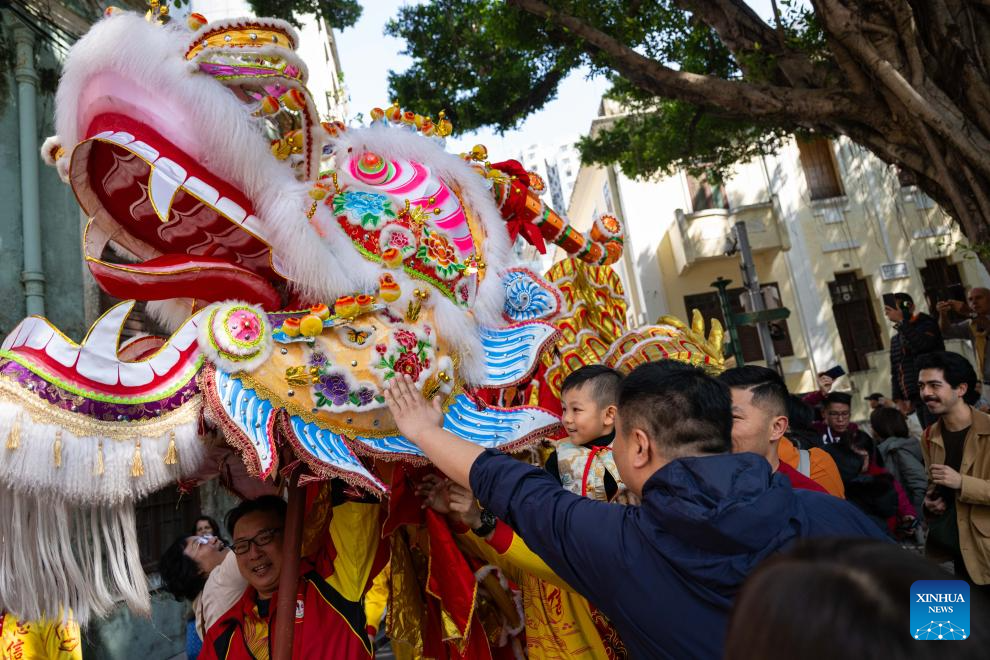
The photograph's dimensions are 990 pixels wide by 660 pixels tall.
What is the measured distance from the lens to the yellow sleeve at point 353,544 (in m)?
2.49

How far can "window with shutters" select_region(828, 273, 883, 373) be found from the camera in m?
15.0

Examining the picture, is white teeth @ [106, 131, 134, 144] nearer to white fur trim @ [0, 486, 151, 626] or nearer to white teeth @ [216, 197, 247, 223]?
white teeth @ [216, 197, 247, 223]

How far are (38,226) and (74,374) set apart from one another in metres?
4.96

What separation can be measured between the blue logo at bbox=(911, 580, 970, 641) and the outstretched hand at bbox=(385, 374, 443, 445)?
4.55 ft

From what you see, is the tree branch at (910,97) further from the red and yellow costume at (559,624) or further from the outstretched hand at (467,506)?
the outstretched hand at (467,506)

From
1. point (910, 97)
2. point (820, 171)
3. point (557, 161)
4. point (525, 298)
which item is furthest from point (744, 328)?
point (557, 161)

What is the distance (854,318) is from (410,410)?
50.3ft

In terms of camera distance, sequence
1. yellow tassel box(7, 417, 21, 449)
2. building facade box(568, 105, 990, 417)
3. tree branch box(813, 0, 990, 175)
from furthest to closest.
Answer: building facade box(568, 105, 990, 417)
tree branch box(813, 0, 990, 175)
yellow tassel box(7, 417, 21, 449)

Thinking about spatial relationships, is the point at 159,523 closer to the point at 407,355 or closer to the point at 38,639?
the point at 38,639

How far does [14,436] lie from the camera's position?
1.72 metres

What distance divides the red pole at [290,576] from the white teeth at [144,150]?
1040 mm

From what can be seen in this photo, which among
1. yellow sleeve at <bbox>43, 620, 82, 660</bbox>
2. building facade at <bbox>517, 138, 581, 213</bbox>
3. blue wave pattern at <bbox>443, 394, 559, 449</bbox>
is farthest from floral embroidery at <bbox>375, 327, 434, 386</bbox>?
building facade at <bbox>517, 138, 581, 213</bbox>

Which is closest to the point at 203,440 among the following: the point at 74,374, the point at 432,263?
the point at 74,374

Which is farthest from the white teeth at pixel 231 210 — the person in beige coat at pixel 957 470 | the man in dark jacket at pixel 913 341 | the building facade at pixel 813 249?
the building facade at pixel 813 249
